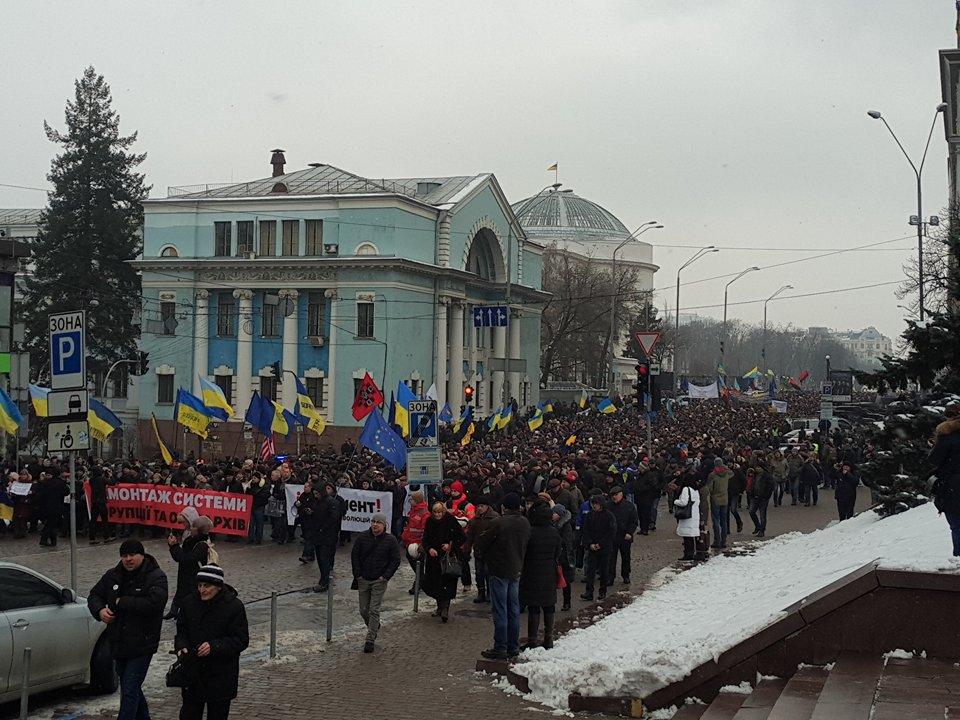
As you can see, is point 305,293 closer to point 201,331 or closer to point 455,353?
point 201,331

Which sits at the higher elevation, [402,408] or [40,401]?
[40,401]

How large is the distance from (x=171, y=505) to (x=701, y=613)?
1339 centimetres

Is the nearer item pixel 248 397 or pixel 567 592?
pixel 567 592

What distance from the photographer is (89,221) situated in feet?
205

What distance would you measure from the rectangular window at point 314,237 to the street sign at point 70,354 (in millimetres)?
43437

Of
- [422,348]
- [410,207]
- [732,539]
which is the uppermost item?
[410,207]

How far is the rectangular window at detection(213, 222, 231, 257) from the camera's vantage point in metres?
58.0

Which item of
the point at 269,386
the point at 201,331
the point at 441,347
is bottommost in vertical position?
the point at 269,386

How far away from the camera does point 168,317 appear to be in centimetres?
5838

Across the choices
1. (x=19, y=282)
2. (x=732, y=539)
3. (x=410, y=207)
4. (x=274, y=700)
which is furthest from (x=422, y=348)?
(x=274, y=700)

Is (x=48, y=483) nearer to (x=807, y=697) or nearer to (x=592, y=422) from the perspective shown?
(x=807, y=697)

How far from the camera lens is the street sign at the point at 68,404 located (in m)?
13.1

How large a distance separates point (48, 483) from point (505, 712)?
15007 millimetres

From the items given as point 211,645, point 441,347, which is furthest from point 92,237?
point 211,645
